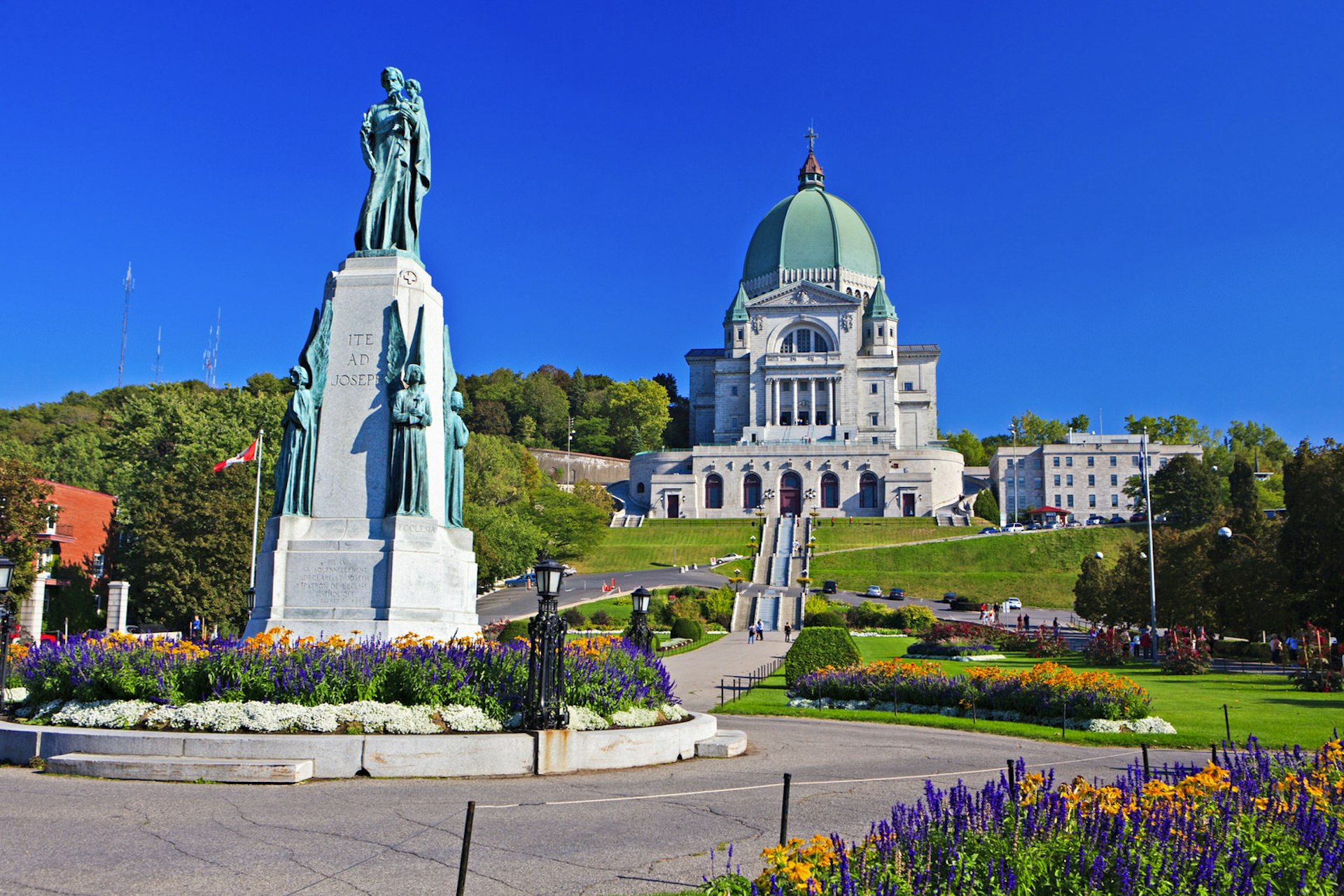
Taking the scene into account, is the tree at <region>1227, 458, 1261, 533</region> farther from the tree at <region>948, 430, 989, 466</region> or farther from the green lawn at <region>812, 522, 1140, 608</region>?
the tree at <region>948, 430, 989, 466</region>

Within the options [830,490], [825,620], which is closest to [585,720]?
[825,620]

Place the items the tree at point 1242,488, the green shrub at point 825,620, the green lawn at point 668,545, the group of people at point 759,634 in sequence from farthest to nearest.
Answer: the tree at point 1242,488 < the green lawn at point 668,545 < the green shrub at point 825,620 < the group of people at point 759,634

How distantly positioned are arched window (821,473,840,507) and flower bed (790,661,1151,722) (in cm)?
7383

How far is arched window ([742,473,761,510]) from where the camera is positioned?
96.1 metres

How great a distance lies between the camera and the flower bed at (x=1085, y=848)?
200 inches

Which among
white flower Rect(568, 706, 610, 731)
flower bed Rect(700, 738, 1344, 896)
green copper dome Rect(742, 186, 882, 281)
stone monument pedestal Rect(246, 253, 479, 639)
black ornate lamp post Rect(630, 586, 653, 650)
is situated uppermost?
green copper dome Rect(742, 186, 882, 281)

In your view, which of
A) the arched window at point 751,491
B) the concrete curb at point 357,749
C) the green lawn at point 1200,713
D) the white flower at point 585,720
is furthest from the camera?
the arched window at point 751,491

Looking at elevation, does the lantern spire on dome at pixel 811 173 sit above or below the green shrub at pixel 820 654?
above

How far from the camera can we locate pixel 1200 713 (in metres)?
18.8

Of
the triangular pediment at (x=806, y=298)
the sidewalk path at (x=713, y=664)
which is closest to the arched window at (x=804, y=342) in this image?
the triangular pediment at (x=806, y=298)

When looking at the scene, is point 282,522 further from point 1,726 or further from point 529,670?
point 529,670

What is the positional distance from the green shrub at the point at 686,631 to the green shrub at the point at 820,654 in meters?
18.9

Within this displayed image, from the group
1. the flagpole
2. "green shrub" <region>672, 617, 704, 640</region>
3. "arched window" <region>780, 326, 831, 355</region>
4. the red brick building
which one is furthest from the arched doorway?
the flagpole

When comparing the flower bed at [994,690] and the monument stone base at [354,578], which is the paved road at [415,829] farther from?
the flower bed at [994,690]
